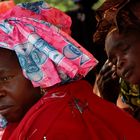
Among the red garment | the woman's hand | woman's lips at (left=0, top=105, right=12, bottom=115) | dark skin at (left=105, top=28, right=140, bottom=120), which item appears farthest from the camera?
the woman's hand

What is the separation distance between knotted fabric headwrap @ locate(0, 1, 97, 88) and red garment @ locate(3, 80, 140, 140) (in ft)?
0.28

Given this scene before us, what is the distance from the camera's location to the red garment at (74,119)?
2234 mm

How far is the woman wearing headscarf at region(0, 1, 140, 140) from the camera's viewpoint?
2.34 m

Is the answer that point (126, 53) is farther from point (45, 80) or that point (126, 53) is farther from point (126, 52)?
point (45, 80)

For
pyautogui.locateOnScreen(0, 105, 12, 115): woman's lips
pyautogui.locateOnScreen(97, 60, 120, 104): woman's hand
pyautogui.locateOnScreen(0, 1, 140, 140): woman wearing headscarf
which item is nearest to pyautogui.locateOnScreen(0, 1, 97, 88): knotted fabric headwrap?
pyautogui.locateOnScreen(0, 1, 140, 140): woman wearing headscarf

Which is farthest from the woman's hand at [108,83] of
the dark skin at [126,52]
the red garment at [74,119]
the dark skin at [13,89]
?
the dark skin at [13,89]

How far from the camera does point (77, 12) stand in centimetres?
591

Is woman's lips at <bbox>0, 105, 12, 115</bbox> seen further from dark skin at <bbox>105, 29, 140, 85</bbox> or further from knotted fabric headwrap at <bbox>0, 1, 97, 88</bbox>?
dark skin at <bbox>105, 29, 140, 85</bbox>

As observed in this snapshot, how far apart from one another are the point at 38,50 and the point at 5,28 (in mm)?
204

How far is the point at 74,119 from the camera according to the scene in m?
2.28

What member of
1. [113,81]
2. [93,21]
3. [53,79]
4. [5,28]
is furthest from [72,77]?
[93,21]

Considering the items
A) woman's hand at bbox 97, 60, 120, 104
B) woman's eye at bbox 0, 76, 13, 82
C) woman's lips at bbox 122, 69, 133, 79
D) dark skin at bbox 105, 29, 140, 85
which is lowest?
woman's hand at bbox 97, 60, 120, 104

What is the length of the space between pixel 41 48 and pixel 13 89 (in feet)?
0.79

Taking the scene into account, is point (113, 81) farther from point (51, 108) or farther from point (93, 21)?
point (93, 21)
